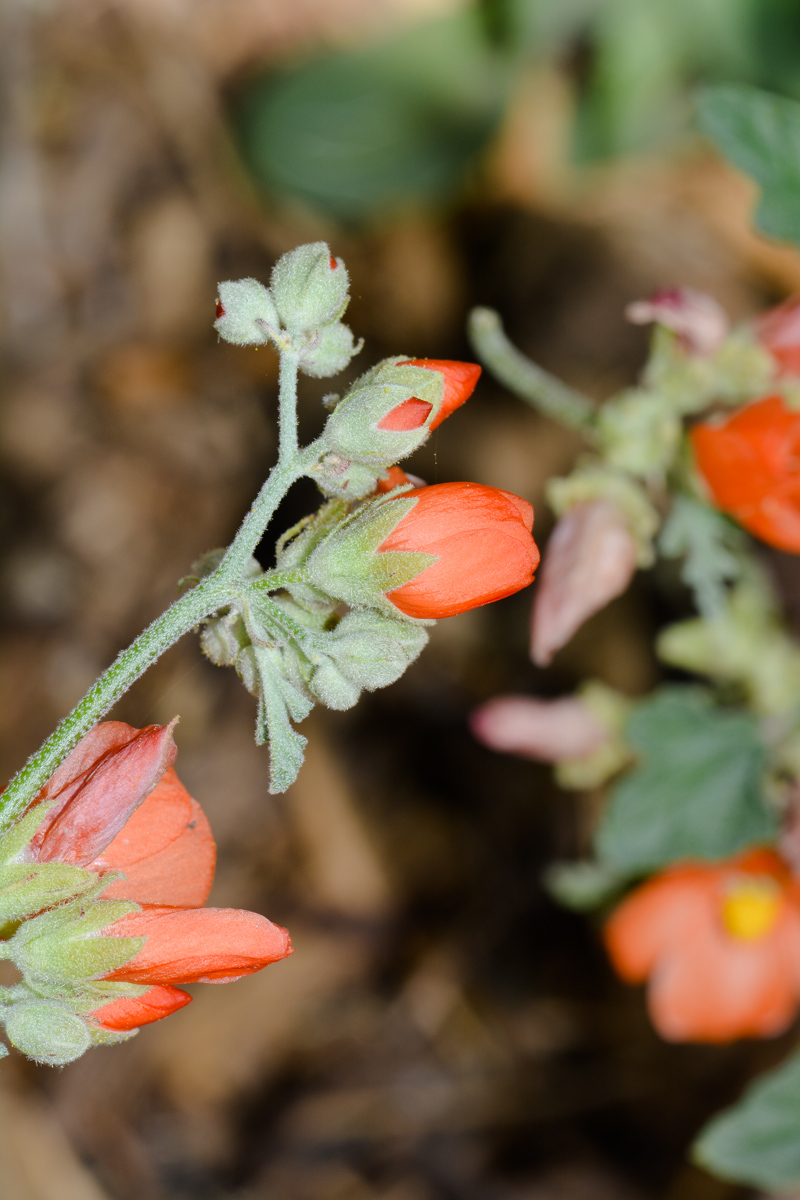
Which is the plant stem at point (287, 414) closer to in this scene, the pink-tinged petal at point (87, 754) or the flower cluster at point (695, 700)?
the pink-tinged petal at point (87, 754)

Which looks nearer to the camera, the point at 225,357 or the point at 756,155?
the point at 756,155

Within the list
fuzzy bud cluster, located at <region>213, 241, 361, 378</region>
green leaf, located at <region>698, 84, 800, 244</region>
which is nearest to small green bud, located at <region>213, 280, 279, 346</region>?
fuzzy bud cluster, located at <region>213, 241, 361, 378</region>

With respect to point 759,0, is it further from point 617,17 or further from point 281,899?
point 281,899

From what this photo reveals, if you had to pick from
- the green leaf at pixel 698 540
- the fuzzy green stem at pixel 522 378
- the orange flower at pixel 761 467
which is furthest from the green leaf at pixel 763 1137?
the fuzzy green stem at pixel 522 378

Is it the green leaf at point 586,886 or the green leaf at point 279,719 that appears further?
the green leaf at point 586,886

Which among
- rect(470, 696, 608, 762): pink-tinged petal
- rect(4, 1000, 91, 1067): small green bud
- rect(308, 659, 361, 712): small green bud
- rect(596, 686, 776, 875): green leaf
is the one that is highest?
rect(308, 659, 361, 712): small green bud

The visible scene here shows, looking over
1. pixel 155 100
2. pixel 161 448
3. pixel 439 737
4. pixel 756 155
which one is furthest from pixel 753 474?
pixel 155 100

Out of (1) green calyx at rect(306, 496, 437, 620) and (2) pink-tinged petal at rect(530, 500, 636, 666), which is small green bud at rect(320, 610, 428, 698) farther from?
(2) pink-tinged petal at rect(530, 500, 636, 666)
